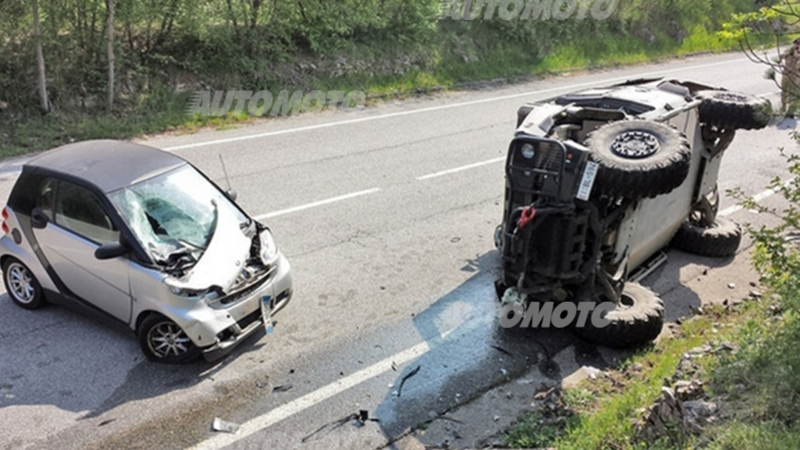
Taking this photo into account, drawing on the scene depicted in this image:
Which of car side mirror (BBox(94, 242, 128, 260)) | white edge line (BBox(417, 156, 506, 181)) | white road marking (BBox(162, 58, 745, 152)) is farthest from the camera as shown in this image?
white road marking (BBox(162, 58, 745, 152))

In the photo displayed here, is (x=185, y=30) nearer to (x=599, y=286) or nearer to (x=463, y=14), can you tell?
(x=463, y=14)

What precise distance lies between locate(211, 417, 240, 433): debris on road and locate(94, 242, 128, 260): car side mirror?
179 centimetres

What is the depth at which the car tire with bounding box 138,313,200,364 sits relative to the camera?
632 cm

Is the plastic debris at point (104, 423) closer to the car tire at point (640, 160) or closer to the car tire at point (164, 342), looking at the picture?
the car tire at point (164, 342)

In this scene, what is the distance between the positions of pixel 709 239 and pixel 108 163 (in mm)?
7211

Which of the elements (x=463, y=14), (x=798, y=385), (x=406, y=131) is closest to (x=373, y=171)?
(x=406, y=131)

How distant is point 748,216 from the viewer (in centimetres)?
1030

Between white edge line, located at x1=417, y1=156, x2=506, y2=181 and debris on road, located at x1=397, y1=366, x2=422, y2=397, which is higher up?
debris on road, located at x1=397, y1=366, x2=422, y2=397

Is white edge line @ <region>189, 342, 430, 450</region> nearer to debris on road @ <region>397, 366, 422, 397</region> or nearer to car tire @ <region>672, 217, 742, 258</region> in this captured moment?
debris on road @ <region>397, 366, 422, 397</region>

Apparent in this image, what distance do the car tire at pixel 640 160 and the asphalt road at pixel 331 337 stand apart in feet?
4.82

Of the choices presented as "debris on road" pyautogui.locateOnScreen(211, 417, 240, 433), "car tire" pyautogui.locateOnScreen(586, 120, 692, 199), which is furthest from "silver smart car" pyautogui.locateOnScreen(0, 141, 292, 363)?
"car tire" pyautogui.locateOnScreen(586, 120, 692, 199)

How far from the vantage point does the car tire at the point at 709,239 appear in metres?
8.91

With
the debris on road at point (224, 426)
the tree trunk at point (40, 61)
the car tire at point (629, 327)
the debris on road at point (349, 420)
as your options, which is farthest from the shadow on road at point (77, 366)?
the tree trunk at point (40, 61)

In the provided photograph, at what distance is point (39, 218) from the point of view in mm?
6879
